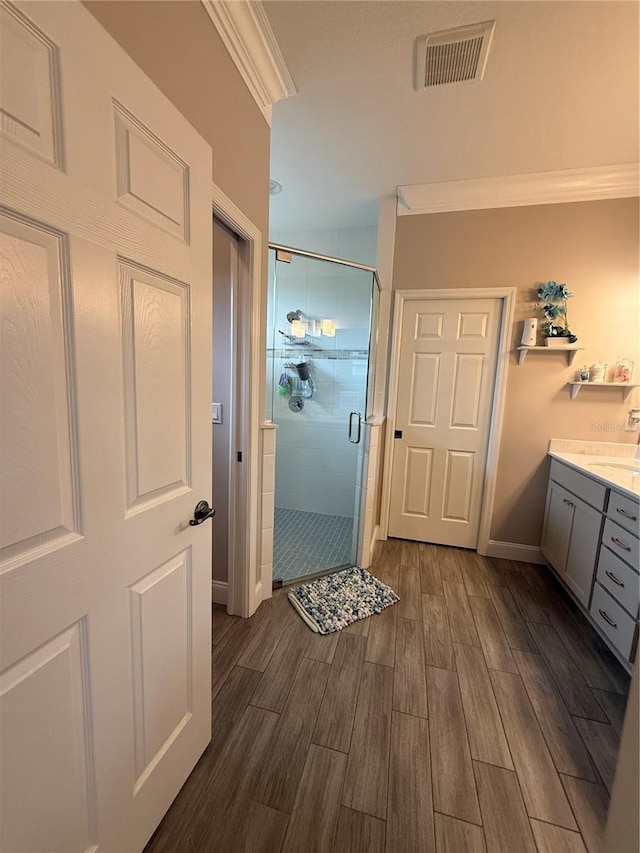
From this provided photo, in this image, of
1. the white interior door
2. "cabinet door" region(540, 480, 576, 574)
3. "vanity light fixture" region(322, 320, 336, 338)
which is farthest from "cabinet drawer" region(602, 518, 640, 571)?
"vanity light fixture" region(322, 320, 336, 338)

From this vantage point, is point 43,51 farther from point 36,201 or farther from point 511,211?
point 511,211

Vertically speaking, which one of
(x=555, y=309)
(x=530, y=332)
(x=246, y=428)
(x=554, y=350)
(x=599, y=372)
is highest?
(x=555, y=309)

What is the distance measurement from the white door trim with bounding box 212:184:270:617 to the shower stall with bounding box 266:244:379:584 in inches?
33.9

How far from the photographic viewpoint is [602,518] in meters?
1.96

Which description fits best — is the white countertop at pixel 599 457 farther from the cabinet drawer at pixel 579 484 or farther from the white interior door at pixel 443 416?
the white interior door at pixel 443 416

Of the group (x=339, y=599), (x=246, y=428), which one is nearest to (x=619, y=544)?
(x=339, y=599)

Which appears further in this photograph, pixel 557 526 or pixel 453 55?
pixel 557 526

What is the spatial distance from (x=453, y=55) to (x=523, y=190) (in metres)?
1.26

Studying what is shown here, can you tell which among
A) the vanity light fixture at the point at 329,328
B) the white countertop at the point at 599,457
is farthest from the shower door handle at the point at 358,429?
the white countertop at the point at 599,457

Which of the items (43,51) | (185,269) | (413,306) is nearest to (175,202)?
(185,269)

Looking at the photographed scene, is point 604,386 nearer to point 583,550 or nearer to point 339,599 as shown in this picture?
point 583,550

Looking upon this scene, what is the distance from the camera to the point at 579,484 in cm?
221

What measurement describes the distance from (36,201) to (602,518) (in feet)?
8.59

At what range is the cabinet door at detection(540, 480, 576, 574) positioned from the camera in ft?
7.64
